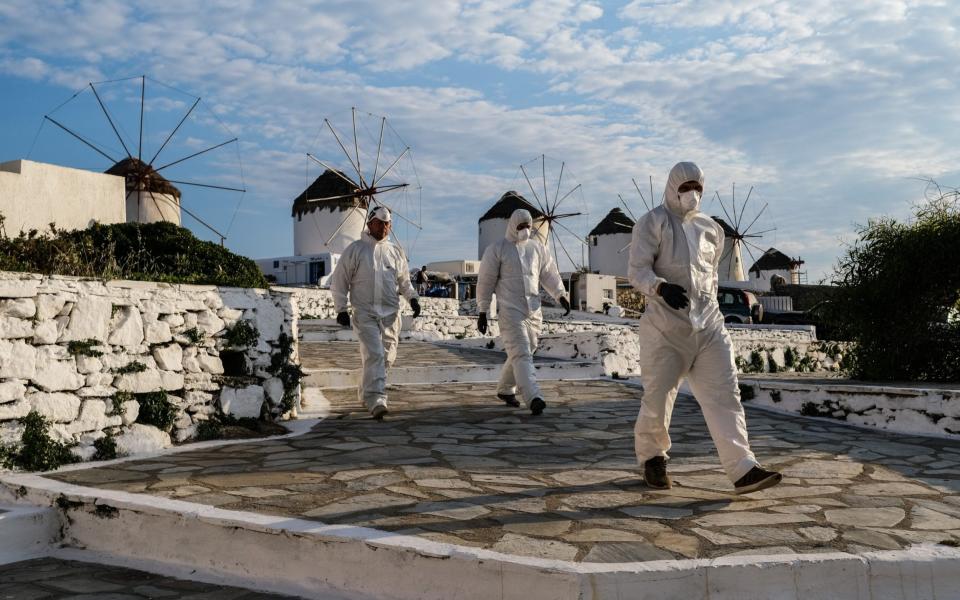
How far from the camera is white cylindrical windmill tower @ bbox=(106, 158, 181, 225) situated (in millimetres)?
27453

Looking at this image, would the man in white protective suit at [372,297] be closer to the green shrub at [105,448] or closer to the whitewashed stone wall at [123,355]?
the whitewashed stone wall at [123,355]

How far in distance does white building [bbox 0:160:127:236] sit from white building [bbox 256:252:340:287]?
16.4 meters

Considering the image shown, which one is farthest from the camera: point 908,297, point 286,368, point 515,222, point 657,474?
point 908,297

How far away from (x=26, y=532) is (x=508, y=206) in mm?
44713

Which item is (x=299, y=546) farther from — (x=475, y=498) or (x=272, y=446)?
(x=272, y=446)

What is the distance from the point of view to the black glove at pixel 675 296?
12.2ft

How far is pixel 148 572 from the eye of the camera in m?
3.37

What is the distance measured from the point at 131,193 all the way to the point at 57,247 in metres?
23.3

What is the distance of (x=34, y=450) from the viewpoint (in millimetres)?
4430

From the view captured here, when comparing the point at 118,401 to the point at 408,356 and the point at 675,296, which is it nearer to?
the point at 675,296

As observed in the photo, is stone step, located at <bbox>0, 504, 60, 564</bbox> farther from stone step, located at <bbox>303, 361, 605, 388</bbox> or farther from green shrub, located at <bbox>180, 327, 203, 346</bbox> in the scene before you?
stone step, located at <bbox>303, 361, 605, 388</bbox>

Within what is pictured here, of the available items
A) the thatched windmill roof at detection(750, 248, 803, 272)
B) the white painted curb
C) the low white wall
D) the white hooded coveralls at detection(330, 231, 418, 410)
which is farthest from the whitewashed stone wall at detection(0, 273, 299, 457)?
the thatched windmill roof at detection(750, 248, 803, 272)

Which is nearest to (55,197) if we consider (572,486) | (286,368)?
(286,368)

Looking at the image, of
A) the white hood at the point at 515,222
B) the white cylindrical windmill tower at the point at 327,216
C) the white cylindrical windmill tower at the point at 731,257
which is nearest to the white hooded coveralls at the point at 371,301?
the white hood at the point at 515,222
